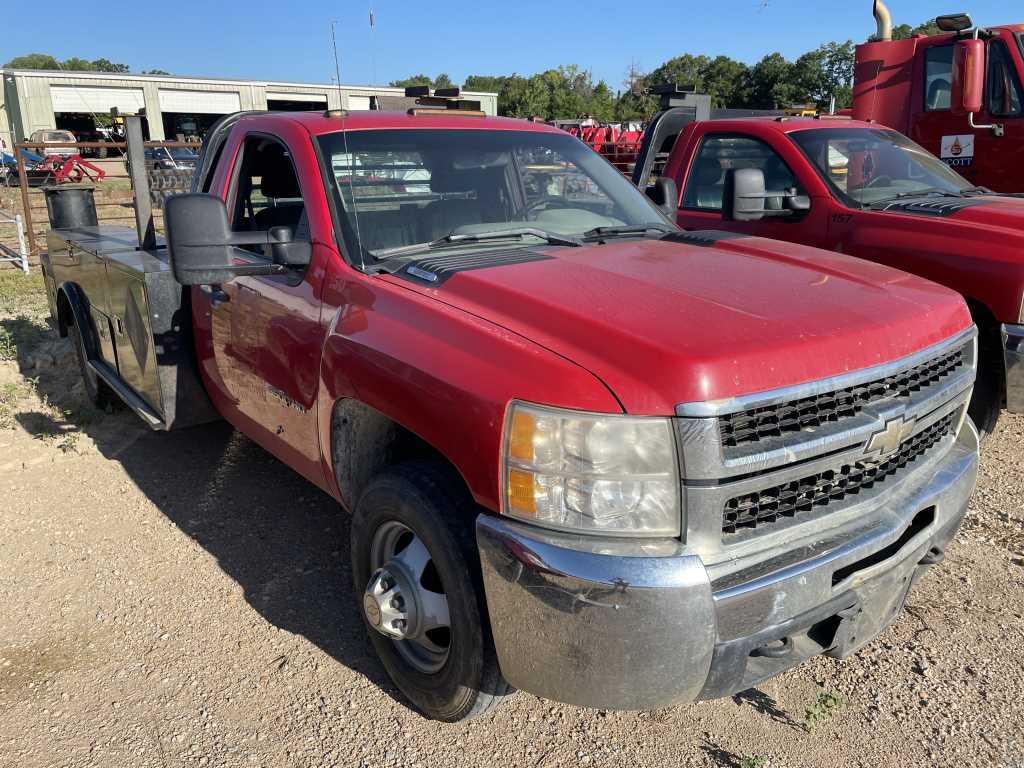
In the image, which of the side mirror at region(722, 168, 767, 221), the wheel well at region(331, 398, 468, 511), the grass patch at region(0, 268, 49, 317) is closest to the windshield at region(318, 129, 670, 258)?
the wheel well at region(331, 398, 468, 511)

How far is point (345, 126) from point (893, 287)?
2210 millimetres

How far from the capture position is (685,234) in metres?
3.59

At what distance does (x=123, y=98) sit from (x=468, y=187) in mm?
55319

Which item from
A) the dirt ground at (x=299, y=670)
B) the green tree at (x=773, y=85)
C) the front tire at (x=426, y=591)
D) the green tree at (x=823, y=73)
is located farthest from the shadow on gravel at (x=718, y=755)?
the green tree at (x=773, y=85)

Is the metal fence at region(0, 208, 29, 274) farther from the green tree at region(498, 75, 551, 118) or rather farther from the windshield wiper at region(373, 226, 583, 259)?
the green tree at region(498, 75, 551, 118)

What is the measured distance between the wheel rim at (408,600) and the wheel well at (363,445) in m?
0.26

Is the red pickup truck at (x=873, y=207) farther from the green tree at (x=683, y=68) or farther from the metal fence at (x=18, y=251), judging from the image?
the green tree at (x=683, y=68)

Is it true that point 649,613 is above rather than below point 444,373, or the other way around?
below

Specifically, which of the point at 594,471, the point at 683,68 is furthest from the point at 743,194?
the point at 683,68

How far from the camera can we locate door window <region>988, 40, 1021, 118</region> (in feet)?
21.3

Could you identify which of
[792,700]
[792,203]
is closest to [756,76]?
[792,203]

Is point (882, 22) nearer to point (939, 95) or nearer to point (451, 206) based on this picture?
point (939, 95)

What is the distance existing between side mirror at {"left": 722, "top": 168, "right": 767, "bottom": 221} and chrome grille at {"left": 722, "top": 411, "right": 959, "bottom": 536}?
233cm

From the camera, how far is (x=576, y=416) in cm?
207
